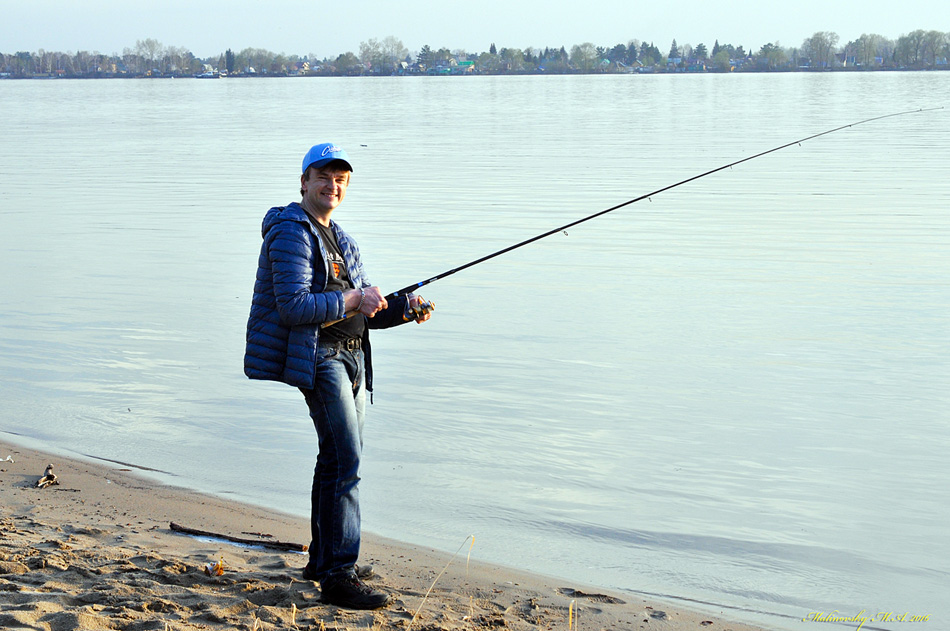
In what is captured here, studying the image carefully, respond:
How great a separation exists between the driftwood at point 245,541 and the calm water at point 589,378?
1.97 ft

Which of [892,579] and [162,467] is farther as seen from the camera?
[162,467]

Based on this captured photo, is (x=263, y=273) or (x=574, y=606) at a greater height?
(x=263, y=273)

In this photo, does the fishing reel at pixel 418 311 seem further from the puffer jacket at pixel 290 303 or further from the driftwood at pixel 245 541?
the driftwood at pixel 245 541

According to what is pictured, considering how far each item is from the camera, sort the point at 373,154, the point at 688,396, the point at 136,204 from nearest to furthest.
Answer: the point at 688,396
the point at 136,204
the point at 373,154

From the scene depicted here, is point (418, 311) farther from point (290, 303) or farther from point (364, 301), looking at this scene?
point (290, 303)

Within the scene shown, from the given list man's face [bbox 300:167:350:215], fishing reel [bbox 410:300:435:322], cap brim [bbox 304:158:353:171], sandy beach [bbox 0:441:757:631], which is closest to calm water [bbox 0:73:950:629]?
sandy beach [bbox 0:441:757:631]

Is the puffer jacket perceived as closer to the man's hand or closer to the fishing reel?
the man's hand

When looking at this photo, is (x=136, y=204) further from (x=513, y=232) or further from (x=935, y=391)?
(x=935, y=391)

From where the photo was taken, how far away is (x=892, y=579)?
418cm

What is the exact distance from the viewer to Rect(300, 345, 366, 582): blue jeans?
11.0ft

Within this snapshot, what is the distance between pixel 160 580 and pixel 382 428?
251cm

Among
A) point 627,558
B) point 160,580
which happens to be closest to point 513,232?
point 627,558

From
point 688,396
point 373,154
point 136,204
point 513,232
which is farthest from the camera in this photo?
point 373,154

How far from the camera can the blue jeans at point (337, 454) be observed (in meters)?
3.35
